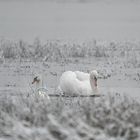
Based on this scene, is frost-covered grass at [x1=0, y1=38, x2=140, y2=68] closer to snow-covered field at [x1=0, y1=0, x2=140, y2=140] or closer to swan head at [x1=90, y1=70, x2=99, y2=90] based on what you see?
snow-covered field at [x1=0, y1=0, x2=140, y2=140]

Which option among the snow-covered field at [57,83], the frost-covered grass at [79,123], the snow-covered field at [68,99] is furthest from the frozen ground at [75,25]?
the frost-covered grass at [79,123]

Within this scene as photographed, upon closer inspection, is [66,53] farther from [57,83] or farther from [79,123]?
[79,123]

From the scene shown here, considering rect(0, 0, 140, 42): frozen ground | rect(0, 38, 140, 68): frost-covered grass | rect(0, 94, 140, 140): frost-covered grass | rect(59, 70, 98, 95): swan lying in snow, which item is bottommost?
rect(0, 94, 140, 140): frost-covered grass

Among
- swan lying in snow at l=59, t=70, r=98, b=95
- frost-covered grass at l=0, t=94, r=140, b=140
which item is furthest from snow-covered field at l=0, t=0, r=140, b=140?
swan lying in snow at l=59, t=70, r=98, b=95

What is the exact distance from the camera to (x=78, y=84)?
44.2 ft

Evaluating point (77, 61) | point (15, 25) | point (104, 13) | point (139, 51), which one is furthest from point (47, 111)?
point (104, 13)

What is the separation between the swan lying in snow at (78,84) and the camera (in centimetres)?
1323

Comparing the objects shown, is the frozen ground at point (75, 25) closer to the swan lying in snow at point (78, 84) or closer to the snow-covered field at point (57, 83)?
the snow-covered field at point (57, 83)

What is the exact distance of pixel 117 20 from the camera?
1660 inches

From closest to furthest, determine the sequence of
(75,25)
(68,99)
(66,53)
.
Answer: (68,99) → (66,53) → (75,25)

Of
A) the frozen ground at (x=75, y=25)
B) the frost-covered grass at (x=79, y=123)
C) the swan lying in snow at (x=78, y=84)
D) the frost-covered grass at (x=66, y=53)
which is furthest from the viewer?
the frozen ground at (x=75, y=25)

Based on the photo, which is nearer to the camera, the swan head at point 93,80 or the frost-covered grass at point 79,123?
the frost-covered grass at point 79,123

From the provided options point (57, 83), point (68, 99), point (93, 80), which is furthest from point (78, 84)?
point (68, 99)

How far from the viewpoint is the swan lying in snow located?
43.4 feet
